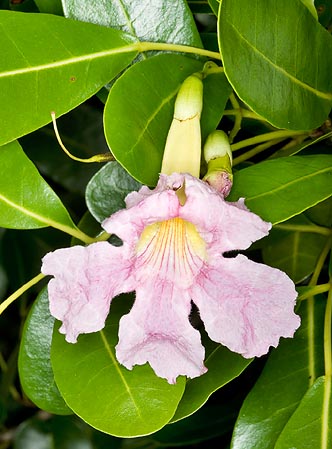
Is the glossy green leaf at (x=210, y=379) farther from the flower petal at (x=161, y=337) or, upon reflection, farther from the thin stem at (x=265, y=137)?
the thin stem at (x=265, y=137)

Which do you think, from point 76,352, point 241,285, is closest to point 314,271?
point 241,285

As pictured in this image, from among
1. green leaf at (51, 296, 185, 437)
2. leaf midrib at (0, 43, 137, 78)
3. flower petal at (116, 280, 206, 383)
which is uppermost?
leaf midrib at (0, 43, 137, 78)

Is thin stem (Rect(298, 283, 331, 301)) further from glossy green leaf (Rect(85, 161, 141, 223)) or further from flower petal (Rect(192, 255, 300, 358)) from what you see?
glossy green leaf (Rect(85, 161, 141, 223))

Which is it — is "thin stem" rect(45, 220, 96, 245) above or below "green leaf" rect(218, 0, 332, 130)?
below

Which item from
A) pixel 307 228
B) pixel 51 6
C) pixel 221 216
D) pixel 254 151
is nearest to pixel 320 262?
pixel 307 228

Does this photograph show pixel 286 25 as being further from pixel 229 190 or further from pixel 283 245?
pixel 283 245

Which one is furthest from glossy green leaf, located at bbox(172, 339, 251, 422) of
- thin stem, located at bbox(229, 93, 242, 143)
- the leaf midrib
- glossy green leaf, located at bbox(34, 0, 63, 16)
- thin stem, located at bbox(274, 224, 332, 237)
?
glossy green leaf, located at bbox(34, 0, 63, 16)
